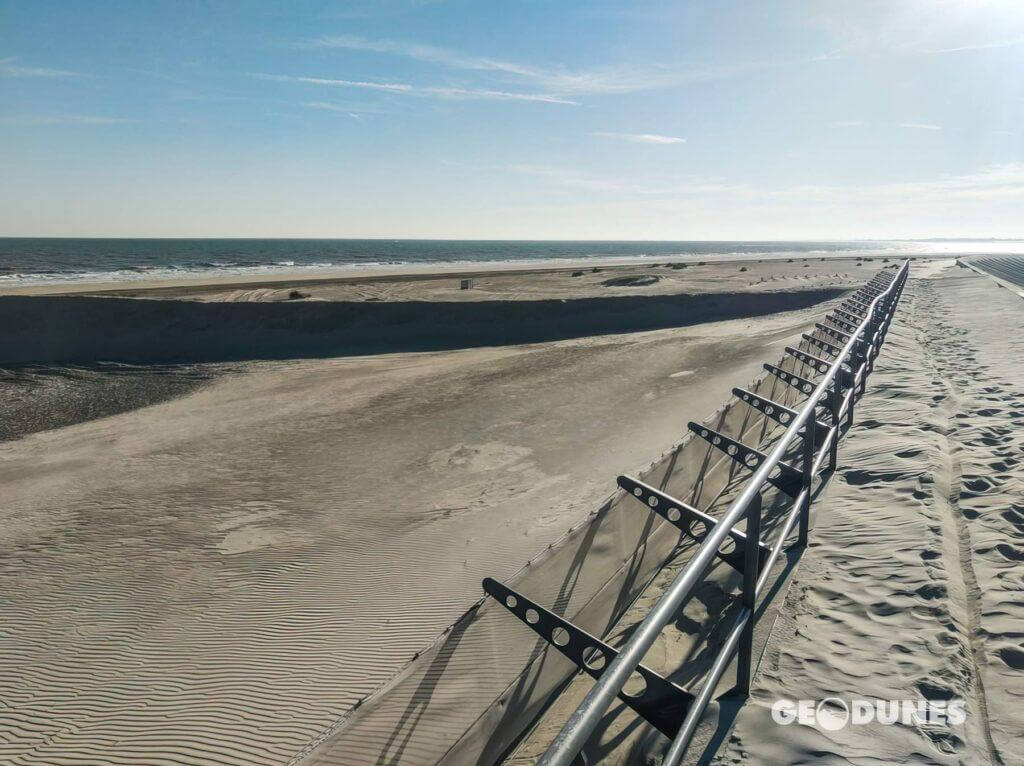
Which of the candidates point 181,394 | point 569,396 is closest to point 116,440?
point 181,394

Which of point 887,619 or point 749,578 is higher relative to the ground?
point 749,578

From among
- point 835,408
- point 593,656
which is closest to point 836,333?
point 835,408

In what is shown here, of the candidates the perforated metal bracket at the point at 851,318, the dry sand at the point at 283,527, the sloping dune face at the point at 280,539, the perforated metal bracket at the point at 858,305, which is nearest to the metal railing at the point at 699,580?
the sloping dune face at the point at 280,539

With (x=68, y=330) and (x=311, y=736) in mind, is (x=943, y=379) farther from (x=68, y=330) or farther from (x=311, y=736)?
(x=68, y=330)

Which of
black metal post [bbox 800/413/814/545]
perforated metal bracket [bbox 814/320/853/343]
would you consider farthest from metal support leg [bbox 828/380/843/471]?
perforated metal bracket [bbox 814/320/853/343]

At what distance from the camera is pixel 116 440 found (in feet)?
39.8

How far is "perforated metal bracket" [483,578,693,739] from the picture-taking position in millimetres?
2876

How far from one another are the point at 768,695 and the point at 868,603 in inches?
47.5

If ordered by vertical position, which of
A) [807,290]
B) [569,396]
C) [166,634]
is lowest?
[166,634]

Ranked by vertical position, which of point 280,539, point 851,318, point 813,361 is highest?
point 851,318

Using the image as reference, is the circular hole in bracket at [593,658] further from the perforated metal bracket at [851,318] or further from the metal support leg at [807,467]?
the perforated metal bracket at [851,318]

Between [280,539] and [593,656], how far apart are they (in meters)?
5.48

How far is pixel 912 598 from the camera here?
3.95 m

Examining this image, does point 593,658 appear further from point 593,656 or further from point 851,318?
point 851,318
